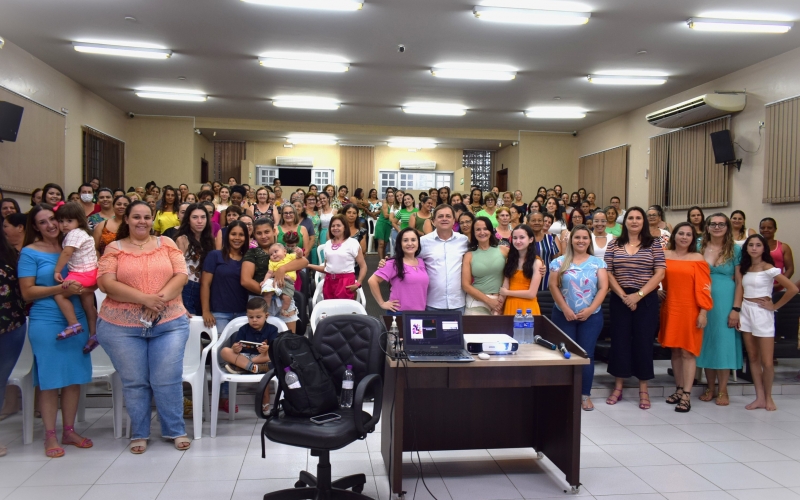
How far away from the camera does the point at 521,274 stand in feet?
15.0

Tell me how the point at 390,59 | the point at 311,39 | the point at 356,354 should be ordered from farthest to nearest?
1. the point at 390,59
2. the point at 311,39
3. the point at 356,354

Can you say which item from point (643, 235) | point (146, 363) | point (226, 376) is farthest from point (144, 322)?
point (643, 235)

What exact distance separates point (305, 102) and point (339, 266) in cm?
644

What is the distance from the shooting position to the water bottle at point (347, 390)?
299 centimetres

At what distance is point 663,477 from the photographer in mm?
3408

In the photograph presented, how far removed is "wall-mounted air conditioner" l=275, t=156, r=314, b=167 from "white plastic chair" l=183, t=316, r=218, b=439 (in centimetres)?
1145

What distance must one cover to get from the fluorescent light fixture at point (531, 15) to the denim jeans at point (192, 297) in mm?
4099

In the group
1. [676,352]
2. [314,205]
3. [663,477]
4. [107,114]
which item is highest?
[107,114]

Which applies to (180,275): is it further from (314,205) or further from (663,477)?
(314,205)

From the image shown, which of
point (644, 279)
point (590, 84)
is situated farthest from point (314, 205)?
point (590, 84)

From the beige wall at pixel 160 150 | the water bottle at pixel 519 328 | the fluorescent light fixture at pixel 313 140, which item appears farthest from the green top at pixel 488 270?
the fluorescent light fixture at pixel 313 140

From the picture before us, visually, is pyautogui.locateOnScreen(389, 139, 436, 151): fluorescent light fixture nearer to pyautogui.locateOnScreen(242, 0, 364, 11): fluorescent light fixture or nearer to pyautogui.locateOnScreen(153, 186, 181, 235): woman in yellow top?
pyautogui.locateOnScreen(242, 0, 364, 11): fluorescent light fixture

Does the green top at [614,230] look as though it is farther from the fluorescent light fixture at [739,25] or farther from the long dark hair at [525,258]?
the long dark hair at [525,258]

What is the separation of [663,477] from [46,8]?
743cm
